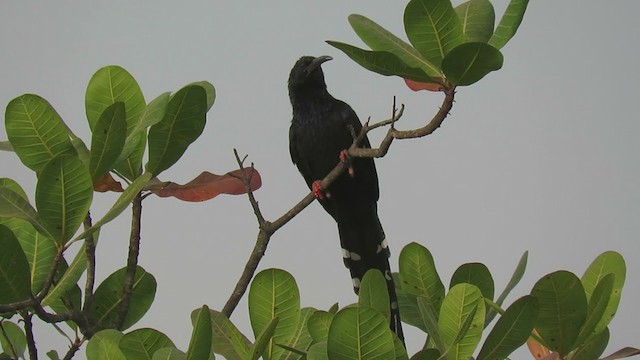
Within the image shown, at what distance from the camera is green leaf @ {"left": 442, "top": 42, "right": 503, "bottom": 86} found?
74.9 inches

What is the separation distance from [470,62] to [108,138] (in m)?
0.91

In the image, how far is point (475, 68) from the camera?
198 cm

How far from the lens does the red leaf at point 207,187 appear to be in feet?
7.84

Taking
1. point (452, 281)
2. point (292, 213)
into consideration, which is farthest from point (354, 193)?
point (452, 281)

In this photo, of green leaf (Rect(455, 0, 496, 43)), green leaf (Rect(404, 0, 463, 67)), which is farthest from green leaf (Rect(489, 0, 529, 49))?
Result: green leaf (Rect(404, 0, 463, 67))

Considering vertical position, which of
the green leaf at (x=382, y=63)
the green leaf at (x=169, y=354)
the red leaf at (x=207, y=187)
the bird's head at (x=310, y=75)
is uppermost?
the bird's head at (x=310, y=75)

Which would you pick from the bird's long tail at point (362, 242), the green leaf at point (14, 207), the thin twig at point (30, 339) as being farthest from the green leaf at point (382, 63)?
the bird's long tail at point (362, 242)

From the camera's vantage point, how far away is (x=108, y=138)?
1855 millimetres

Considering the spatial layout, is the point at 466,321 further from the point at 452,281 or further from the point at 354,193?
the point at 354,193

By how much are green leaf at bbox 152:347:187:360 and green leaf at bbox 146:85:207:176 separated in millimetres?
645

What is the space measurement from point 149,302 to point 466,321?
987 millimetres

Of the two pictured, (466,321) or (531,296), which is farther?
(531,296)

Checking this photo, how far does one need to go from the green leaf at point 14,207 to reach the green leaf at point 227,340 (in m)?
0.47

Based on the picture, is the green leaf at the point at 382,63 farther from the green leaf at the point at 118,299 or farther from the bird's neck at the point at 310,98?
the bird's neck at the point at 310,98
